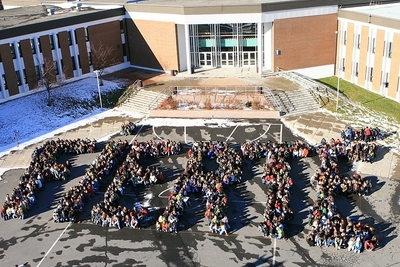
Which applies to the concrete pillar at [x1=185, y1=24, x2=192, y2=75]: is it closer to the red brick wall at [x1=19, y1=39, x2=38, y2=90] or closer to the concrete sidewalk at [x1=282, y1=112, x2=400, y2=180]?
the concrete sidewalk at [x1=282, y1=112, x2=400, y2=180]

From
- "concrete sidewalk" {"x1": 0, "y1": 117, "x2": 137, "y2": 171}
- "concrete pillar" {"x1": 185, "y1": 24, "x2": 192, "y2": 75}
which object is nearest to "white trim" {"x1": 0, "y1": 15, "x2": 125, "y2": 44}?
"concrete pillar" {"x1": 185, "y1": 24, "x2": 192, "y2": 75}

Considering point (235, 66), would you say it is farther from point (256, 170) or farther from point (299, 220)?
point (299, 220)

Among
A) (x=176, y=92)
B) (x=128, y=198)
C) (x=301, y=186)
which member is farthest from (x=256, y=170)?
(x=176, y=92)

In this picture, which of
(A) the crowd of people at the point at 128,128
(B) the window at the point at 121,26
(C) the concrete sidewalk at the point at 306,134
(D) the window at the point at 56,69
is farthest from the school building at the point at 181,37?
(A) the crowd of people at the point at 128,128

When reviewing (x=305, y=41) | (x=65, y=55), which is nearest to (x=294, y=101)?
(x=305, y=41)

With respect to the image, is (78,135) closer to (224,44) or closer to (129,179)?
(129,179)

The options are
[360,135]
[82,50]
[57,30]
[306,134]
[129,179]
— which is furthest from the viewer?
[82,50]

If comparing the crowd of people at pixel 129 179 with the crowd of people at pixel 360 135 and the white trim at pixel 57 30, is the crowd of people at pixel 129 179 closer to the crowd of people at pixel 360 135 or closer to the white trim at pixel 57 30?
the crowd of people at pixel 360 135
